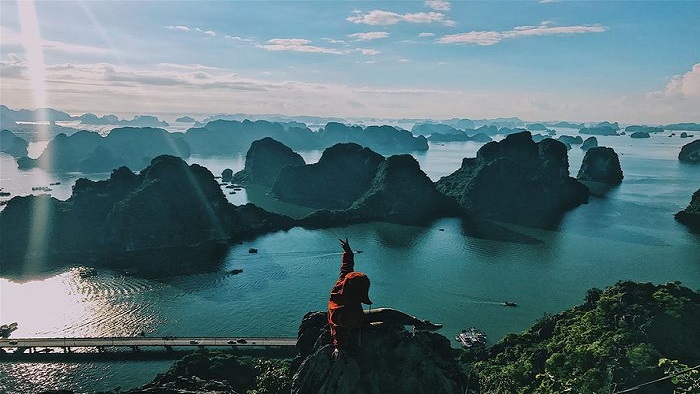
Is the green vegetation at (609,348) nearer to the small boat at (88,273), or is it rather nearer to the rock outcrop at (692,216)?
the small boat at (88,273)

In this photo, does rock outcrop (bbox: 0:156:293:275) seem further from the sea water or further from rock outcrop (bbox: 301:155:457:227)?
rock outcrop (bbox: 301:155:457:227)

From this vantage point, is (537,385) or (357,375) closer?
(357,375)

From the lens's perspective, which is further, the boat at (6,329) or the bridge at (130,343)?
the boat at (6,329)

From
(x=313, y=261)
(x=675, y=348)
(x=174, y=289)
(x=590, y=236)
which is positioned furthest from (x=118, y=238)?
(x=590, y=236)

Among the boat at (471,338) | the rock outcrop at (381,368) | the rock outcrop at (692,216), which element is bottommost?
the boat at (471,338)

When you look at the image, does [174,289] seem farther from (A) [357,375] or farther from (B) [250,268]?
(A) [357,375]

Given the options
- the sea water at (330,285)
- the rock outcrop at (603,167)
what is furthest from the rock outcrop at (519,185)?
the rock outcrop at (603,167)
